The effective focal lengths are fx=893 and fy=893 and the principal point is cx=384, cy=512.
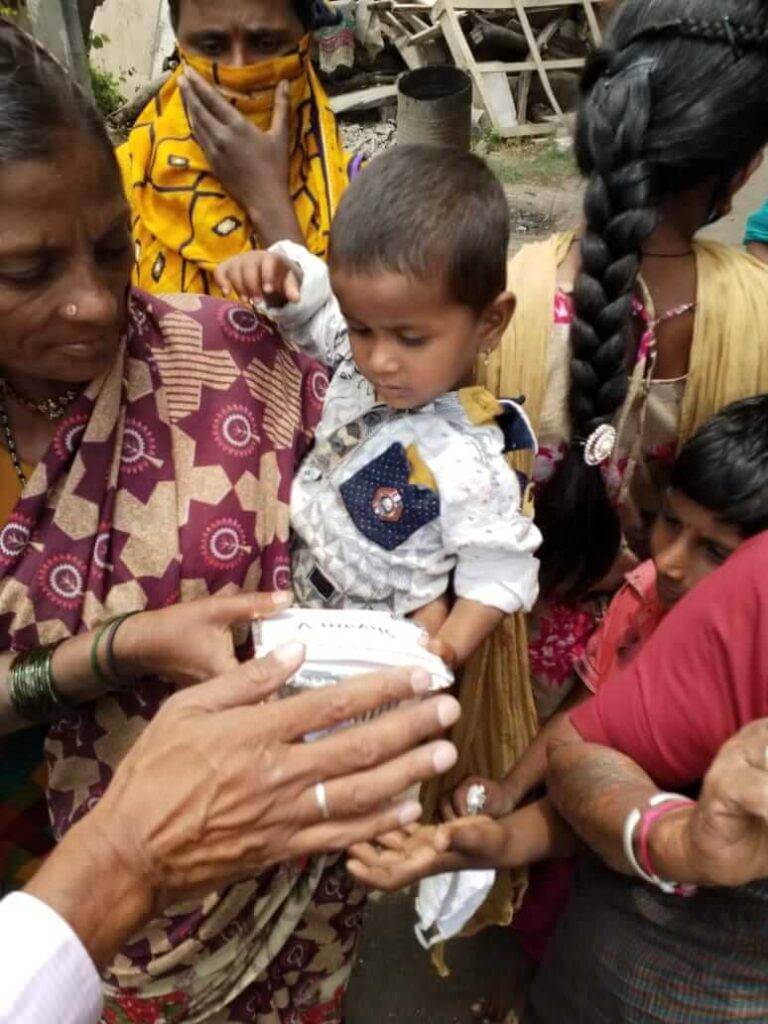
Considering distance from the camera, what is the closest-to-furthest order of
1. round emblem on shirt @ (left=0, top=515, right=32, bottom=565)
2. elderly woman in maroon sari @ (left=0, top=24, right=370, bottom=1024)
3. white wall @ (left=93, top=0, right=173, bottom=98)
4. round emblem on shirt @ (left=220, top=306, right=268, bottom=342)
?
1. elderly woman in maroon sari @ (left=0, top=24, right=370, bottom=1024)
2. round emblem on shirt @ (left=0, top=515, right=32, bottom=565)
3. round emblem on shirt @ (left=220, top=306, right=268, bottom=342)
4. white wall @ (left=93, top=0, right=173, bottom=98)

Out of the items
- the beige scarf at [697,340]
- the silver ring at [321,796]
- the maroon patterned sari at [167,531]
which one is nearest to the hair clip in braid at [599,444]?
the beige scarf at [697,340]

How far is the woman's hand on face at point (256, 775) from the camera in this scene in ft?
3.85

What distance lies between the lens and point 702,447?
5.65 ft

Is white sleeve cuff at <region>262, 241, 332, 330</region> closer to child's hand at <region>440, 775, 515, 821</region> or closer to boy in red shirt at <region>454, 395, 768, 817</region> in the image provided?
boy in red shirt at <region>454, 395, 768, 817</region>

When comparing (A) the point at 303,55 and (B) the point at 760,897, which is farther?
(A) the point at 303,55

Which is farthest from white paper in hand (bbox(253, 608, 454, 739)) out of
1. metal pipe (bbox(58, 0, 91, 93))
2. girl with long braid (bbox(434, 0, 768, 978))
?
metal pipe (bbox(58, 0, 91, 93))

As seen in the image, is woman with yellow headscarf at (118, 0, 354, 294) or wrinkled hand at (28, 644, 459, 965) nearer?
wrinkled hand at (28, 644, 459, 965)

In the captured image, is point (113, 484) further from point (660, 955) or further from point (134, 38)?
point (134, 38)

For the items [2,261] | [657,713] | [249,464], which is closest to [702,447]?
[657,713]

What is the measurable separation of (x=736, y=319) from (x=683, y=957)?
118cm

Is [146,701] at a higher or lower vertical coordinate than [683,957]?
higher

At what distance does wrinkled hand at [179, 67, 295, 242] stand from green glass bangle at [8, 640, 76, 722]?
1144 mm

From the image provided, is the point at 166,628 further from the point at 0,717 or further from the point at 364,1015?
the point at 364,1015

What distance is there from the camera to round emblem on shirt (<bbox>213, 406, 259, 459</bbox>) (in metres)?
Result: 1.53
